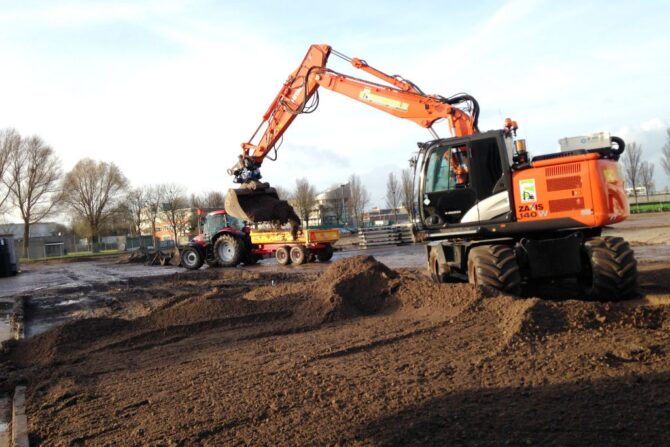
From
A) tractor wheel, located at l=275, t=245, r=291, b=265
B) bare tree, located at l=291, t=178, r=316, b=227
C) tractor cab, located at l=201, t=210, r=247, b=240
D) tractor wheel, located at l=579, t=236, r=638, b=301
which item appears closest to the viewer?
tractor wheel, located at l=579, t=236, r=638, b=301

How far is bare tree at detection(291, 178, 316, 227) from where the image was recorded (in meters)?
60.2

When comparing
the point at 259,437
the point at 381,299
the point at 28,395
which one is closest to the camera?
the point at 259,437

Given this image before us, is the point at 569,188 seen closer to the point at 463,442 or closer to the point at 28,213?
the point at 463,442

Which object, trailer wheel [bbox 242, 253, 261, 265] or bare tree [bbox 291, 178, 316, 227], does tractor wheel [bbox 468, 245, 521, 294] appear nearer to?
trailer wheel [bbox 242, 253, 261, 265]

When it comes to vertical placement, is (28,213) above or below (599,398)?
above

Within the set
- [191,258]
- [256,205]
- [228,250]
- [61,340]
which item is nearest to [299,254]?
[228,250]

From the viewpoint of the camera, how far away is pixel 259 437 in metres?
4.17

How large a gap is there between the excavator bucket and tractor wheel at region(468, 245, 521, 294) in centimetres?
1112

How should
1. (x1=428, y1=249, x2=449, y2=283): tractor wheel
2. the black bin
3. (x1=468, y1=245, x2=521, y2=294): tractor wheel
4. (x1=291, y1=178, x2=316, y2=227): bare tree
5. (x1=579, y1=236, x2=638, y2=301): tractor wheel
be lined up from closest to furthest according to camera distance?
(x1=579, y1=236, x2=638, y2=301): tractor wheel, (x1=468, y1=245, x2=521, y2=294): tractor wheel, (x1=428, y1=249, x2=449, y2=283): tractor wheel, the black bin, (x1=291, y1=178, x2=316, y2=227): bare tree

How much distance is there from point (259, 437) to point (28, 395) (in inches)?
137

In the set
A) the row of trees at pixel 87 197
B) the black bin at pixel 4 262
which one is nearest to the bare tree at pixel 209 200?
the row of trees at pixel 87 197

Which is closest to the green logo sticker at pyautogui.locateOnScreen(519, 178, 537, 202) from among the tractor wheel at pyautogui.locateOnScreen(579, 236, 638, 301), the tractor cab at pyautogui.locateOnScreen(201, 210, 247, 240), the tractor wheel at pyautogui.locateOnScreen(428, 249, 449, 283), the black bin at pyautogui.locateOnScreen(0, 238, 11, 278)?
the tractor wheel at pyautogui.locateOnScreen(579, 236, 638, 301)

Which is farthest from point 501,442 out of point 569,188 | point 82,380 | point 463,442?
point 569,188

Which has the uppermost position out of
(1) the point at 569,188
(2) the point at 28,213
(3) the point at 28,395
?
(2) the point at 28,213
